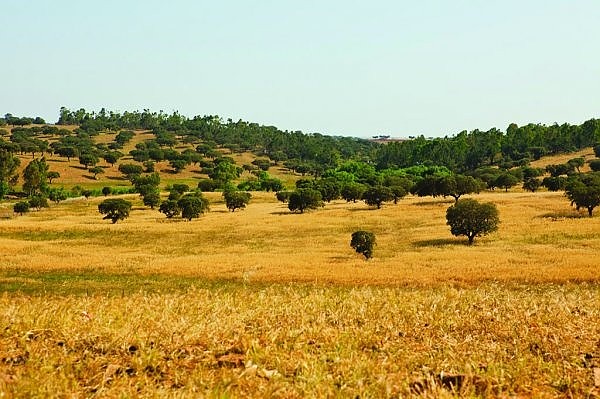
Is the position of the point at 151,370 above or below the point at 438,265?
above

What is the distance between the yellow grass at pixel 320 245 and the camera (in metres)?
42.9

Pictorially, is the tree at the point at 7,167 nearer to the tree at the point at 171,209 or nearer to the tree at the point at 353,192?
the tree at the point at 171,209

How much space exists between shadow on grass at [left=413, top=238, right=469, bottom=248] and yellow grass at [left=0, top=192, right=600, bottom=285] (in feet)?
0.45


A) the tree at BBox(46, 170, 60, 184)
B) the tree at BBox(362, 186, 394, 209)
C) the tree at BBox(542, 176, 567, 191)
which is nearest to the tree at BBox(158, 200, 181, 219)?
the tree at BBox(362, 186, 394, 209)

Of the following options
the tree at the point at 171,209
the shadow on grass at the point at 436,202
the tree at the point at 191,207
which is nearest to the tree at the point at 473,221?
the shadow on grass at the point at 436,202

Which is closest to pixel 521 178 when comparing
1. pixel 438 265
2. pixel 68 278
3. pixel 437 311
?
pixel 438 265

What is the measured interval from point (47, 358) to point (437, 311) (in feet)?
25.1

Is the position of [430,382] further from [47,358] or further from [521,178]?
[521,178]

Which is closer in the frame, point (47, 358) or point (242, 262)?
point (47, 358)

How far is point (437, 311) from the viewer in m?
11.3

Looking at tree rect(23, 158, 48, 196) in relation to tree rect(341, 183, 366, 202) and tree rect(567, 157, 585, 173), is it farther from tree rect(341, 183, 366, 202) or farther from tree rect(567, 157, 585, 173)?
tree rect(567, 157, 585, 173)

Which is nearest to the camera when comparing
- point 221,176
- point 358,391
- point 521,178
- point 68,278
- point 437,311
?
point 358,391

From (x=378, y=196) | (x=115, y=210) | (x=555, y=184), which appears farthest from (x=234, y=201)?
(x=555, y=184)

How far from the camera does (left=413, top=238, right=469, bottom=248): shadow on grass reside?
227 feet
